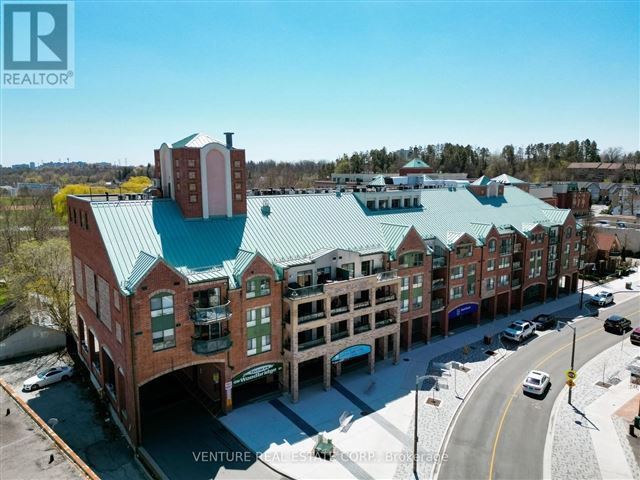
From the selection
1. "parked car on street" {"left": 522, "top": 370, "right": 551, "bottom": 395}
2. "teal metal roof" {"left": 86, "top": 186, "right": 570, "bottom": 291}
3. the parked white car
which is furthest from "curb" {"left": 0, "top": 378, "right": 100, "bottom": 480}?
"parked car on street" {"left": 522, "top": 370, "right": 551, "bottom": 395}

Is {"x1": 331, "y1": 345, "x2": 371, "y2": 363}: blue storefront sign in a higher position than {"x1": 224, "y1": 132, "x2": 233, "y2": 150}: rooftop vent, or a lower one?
lower

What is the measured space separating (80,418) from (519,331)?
44.8m

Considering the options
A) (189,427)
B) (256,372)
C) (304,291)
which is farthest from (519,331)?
(189,427)

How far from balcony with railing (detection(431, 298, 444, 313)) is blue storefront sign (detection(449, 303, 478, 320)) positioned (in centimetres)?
209

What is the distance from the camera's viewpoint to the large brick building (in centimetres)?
3353

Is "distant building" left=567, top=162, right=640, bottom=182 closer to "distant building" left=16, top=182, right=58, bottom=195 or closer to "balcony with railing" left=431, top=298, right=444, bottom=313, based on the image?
"balcony with railing" left=431, top=298, right=444, bottom=313

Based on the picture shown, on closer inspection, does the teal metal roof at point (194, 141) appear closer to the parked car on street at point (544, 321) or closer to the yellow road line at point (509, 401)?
the yellow road line at point (509, 401)

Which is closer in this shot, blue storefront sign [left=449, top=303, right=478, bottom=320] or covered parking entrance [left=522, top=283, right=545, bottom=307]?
blue storefront sign [left=449, top=303, right=478, bottom=320]

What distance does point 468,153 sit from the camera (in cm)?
17950

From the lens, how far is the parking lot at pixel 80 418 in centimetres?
3145

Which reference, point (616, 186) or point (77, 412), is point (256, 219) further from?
point (616, 186)

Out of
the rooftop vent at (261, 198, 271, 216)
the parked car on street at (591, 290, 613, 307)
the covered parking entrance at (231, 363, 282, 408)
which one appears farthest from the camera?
the parked car on street at (591, 290, 613, 307)

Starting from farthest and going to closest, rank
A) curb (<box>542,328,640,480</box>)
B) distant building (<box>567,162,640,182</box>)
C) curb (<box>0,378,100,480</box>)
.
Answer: distant building (<box>567,162,640,182</box>) < curb (<box>542,328,640,480</box>) < curb (<box>0,378,100,480</box>)

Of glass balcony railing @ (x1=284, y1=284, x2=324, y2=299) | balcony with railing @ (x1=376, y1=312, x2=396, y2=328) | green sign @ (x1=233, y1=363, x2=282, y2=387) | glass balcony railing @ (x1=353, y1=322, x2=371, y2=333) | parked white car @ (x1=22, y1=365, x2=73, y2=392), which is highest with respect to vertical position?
glass balcony railing @ (x1=284, y1=284, x2=324, y2=299)
